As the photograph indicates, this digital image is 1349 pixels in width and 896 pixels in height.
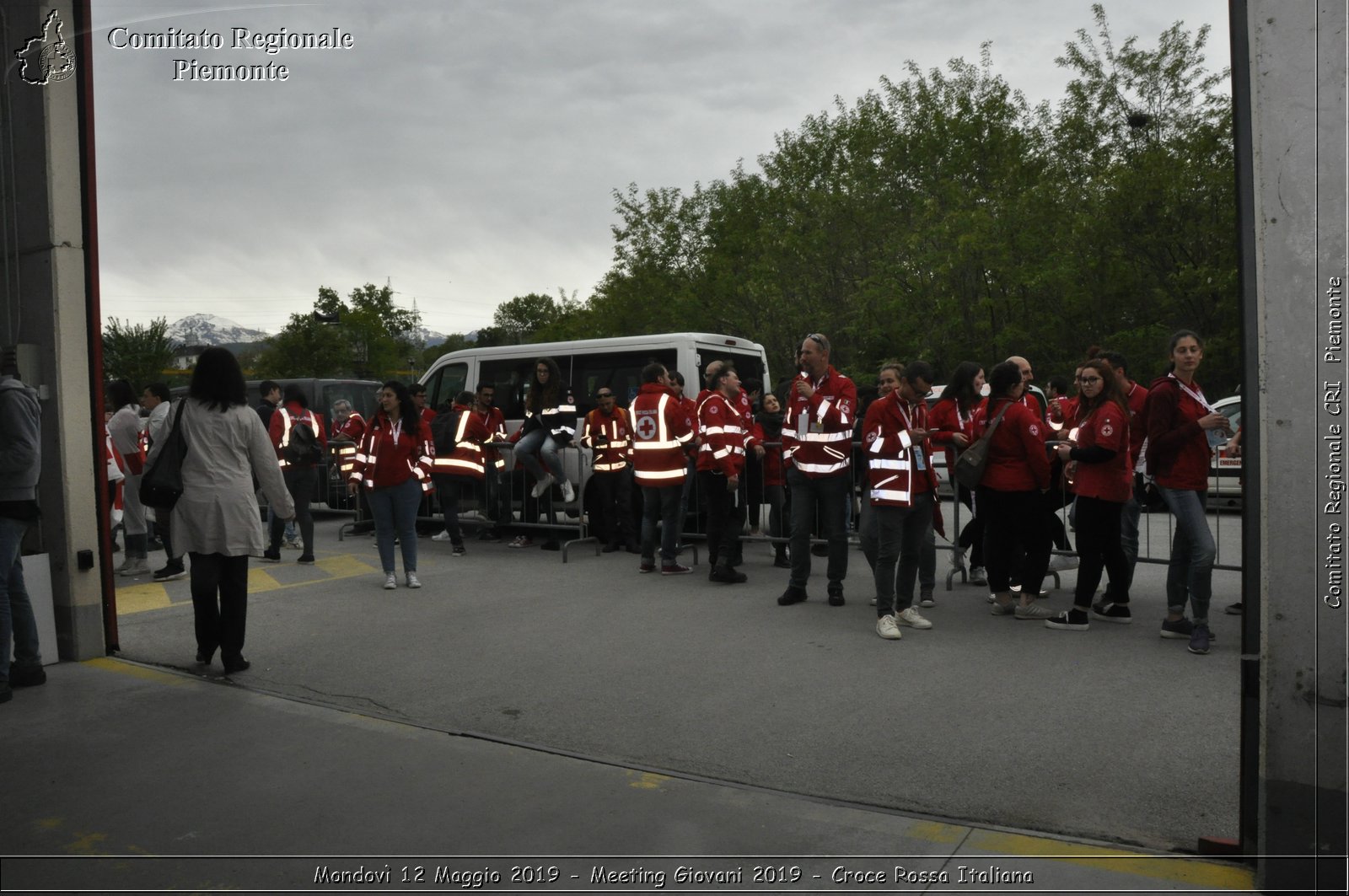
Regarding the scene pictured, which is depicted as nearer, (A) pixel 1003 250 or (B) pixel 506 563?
(B) pixel 506 563

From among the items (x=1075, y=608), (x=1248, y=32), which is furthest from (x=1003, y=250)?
(x=1248, y=32)

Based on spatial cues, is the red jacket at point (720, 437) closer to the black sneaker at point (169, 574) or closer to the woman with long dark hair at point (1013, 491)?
the woman with long dark hair at point (1013, 491)

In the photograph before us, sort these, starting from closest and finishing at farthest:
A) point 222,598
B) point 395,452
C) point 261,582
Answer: point 222,598 → point 395,452 → point 261,582

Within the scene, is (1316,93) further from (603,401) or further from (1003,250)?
(1003,250)

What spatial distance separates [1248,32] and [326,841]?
4.35 m

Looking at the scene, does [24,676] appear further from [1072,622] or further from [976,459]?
[1072,622]

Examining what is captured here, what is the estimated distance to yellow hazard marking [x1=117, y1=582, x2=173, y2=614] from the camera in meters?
9.05

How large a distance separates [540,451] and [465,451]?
0.92 meters

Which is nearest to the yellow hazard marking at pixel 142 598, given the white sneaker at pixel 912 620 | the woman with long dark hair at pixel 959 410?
the white sneaker at pixel 912 620

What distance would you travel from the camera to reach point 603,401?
1141 centimetres

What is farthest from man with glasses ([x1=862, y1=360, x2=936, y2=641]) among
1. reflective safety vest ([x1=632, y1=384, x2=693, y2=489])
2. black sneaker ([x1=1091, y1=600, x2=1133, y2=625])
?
reflective safety vest ([x1=632, y1=384, x2=693, y2=489])

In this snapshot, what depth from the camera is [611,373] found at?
12719 mm

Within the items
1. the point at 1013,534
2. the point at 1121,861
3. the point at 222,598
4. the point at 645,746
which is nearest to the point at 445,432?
the point at 222,598

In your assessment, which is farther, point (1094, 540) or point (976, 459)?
point (976, 459)
